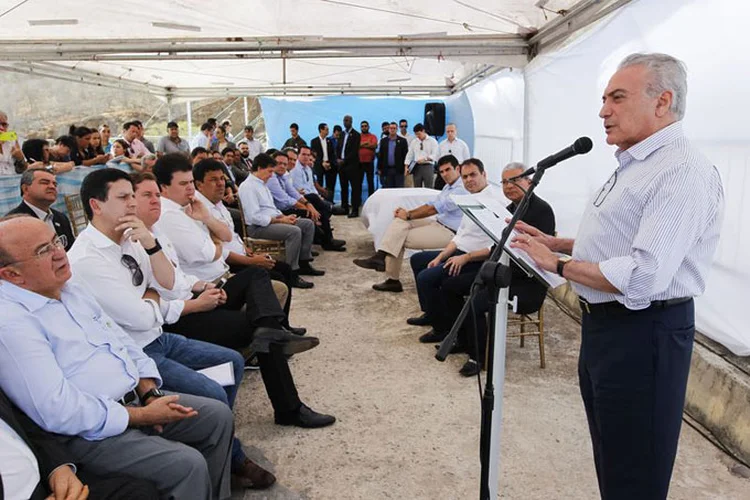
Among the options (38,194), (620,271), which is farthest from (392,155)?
(620,271)

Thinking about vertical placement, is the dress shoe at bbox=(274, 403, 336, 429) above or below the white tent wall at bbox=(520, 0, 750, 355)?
below

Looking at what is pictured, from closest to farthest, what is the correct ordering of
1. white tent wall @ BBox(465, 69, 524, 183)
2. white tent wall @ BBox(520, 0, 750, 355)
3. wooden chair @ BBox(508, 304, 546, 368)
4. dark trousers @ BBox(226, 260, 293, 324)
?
1. white tent wall @ BBox(520, 0, 750, 355)
2. wooden chair @ BBox(508, 304, 546, 368)
3. dark trousers @ BBox(226, 260, 293, 324)
4. white tent wall @ BBox(465, 69, 524, 183)

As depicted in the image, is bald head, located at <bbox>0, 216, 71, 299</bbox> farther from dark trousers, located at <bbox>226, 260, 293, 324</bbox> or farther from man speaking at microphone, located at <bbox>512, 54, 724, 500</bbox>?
dark trousers, located at <bbox>226, 260, 293, 324</bbox>

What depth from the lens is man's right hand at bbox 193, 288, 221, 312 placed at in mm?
2488

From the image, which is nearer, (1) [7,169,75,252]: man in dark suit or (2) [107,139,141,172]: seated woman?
(1) [7,169,75,252]: man in dark suit

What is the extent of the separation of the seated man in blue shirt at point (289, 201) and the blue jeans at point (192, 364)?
Answer: 11.8 feet

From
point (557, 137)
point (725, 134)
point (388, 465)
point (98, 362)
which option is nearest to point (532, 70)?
point (557, 137)

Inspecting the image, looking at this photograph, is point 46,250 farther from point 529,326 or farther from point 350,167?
point 350,167

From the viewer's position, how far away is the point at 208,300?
8.24ft

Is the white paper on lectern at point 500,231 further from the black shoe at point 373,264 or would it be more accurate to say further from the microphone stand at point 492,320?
the black shoe at point 373,264

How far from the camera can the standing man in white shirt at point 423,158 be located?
9461mm

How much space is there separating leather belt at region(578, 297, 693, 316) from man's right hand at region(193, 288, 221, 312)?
67.4 inches

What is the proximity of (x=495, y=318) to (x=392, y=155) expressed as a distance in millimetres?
8682

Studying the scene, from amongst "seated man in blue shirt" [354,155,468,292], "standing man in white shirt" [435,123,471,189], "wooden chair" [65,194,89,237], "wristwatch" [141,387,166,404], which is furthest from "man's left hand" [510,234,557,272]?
"standing man in white shirt" [435,123,471,189]
